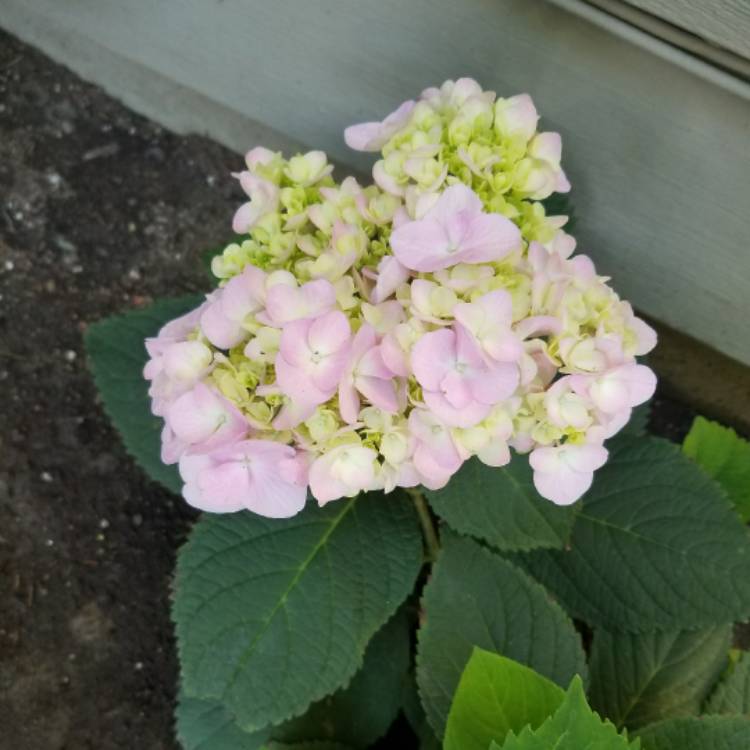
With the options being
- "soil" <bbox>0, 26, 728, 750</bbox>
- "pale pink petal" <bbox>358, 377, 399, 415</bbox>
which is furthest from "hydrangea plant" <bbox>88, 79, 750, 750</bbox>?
"soil" <bbox>0, 26, 728, 750</bbox>

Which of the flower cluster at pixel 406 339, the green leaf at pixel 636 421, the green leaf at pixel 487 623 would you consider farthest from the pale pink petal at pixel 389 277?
the green leaf at pixel 636 421

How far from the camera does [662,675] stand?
1.15m

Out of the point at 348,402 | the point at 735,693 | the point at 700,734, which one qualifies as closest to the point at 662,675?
the point at 735,693

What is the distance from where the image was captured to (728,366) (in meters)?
1.48

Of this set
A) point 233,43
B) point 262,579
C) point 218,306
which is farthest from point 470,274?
point 233,43

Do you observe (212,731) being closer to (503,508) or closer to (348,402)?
(503,508)

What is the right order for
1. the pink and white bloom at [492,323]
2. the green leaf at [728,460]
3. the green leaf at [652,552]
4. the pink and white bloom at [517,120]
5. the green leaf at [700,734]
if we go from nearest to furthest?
the pink and white bloom at [492,323]
the pink and white bloom at [517,120]
the green leaf at [700,734]
the green leaf at [652,552]
the green leaf at [728,460]

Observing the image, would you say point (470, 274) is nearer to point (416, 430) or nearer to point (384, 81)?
point (416, 430)

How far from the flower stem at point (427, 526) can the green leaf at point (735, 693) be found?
1.22ft

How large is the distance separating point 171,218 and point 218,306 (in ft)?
2.94

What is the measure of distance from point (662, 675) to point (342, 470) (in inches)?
24.6

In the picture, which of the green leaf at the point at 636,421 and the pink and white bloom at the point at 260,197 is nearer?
the pink and white bloom at the point at 260,197

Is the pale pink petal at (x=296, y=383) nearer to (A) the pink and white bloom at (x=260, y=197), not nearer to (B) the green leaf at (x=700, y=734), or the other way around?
(A) the pink and white bloom at (x=260, y=197)

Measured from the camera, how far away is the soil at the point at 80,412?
146 centimetres
